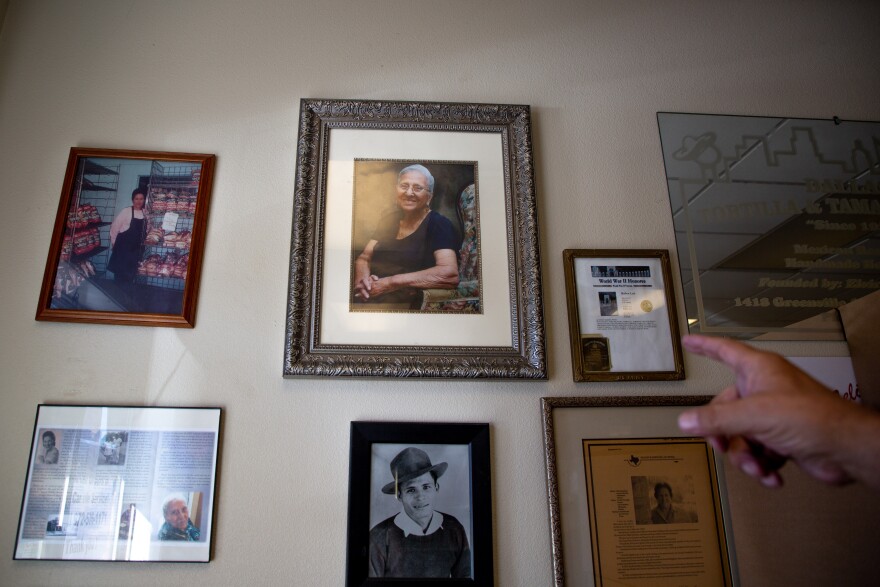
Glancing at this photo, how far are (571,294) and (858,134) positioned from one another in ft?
3.96

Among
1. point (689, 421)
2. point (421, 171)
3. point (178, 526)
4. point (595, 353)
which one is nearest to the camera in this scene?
point (689, 421)

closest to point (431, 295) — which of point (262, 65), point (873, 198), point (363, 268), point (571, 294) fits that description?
point (363, 268)

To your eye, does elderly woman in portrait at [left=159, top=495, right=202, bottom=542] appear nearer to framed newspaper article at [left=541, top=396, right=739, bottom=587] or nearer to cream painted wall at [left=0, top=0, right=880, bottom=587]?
cream painted wall at [left=0, top=0, right=880, bottom=587]

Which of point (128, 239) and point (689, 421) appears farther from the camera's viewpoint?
point (128, 239)

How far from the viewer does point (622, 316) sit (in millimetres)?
1674

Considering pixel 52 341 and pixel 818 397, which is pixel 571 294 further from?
pixel 52 341

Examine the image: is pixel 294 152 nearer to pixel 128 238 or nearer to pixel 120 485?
pixel 128 238

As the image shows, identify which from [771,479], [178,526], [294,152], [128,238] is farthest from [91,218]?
[771,479]

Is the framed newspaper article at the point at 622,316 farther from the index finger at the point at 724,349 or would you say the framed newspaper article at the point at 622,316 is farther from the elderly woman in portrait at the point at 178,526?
the elderly woman in portrait at the point at 178,526

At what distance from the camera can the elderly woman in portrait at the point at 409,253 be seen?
165 centimetres

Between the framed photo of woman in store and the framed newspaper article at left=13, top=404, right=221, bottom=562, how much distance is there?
0.27 m

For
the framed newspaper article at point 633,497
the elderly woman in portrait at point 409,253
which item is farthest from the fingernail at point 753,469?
the elderly woman in portrait at point 409,253

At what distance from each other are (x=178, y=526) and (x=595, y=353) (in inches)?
47.7

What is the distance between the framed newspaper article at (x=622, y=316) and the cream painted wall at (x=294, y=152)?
45 millimetres
